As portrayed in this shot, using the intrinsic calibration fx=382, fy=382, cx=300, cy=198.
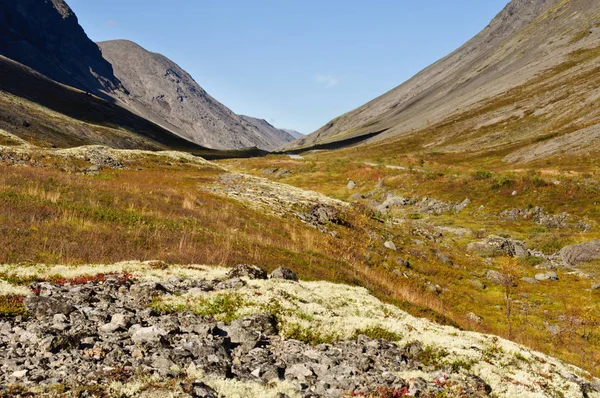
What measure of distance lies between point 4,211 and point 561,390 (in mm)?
26407

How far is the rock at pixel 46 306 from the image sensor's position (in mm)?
11578

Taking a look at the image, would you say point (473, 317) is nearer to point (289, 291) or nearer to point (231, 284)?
point (289, 291)

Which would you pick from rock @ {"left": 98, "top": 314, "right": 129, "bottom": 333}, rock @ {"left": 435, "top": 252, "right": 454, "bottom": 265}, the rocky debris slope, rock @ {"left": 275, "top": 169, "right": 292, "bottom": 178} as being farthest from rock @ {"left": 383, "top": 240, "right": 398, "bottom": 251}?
rock @ {"left": 275, "top": 169, "right": 292, "bottom": 178}

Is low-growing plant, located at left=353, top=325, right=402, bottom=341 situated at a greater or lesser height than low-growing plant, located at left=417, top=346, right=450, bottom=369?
lesser

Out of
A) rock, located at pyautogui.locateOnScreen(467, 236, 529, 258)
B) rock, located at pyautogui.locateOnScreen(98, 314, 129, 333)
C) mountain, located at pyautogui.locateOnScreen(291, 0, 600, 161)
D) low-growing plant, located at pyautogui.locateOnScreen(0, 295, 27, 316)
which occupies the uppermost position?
mountain, located at pyautogui.locateOnScreen(291, 0, 600, 161)

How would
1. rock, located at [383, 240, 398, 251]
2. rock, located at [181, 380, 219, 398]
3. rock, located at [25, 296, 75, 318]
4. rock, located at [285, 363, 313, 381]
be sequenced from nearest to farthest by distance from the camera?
rock, located at [181, 380, 219, 398]
rock, located at [285, 363, 313, 381]
rock, located at [25, 296, 75, 318]
rock, located at [383, 240, 398, 251]

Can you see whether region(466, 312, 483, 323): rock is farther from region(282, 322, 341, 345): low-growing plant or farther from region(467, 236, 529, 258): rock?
region(467, 236, 529, 258): rock

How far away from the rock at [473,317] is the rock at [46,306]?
23392 mm

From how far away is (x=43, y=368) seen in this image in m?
8.83

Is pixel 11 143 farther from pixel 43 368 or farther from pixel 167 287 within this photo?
pixel 43 368

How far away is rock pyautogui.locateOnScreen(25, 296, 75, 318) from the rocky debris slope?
0.04 metres

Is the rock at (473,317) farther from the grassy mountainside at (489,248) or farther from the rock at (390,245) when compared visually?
the rock at (390,245)

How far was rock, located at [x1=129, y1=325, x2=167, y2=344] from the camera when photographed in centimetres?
1091

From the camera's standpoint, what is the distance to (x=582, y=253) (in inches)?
1438
